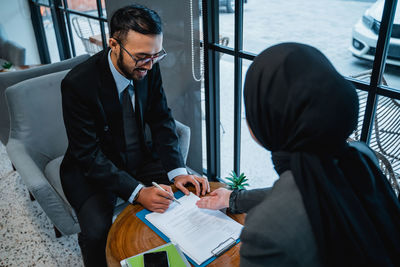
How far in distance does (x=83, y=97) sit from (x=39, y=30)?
3666mm

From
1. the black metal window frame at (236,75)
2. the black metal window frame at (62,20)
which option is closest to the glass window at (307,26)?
the black metal window frame at (236,75)

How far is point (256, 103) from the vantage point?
92cm

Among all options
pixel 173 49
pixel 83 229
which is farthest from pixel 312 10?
pixel 83 229

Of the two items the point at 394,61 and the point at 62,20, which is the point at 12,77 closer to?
the point at 62,20

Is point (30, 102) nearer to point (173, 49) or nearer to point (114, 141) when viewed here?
point (114, 141)

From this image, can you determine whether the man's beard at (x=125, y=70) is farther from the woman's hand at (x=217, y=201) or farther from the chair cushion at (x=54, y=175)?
the chair cushion at (x=54, y=175)

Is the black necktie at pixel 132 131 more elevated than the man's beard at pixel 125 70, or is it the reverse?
the man's beard at pixel 125 70

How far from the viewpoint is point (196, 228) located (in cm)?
135

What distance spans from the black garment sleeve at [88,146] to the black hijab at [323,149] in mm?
939

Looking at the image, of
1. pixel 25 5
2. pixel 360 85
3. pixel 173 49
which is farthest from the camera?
pixel 25 5

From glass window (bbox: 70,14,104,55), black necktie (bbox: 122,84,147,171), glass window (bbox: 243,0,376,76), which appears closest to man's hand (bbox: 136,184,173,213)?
black necktie (bbox: 122,84,147,171)

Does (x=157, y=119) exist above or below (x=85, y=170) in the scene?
above

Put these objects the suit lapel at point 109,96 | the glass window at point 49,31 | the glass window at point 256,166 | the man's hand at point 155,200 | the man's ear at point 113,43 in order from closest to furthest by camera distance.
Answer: the man's hand at point 155,200 < the man's ear at point 113,43 < the suit lapel at point 109,96 < the glass window at point 256,166 < the glass window at point 49,31

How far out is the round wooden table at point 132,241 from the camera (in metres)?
1.26
